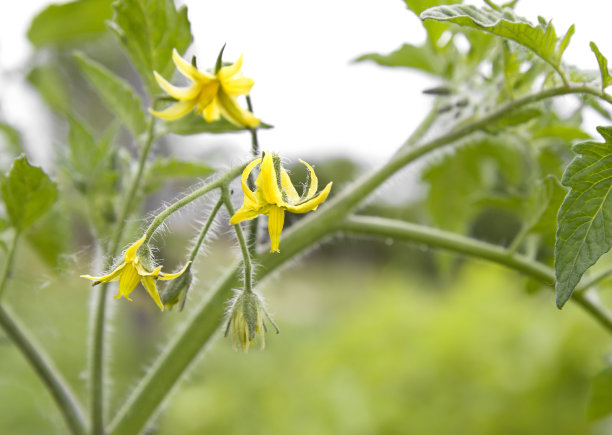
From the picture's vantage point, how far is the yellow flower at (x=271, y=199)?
0.41 m

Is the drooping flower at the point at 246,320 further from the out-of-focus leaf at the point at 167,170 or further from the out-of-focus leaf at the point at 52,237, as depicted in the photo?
the out-of-focus leaf at the point at 52,237

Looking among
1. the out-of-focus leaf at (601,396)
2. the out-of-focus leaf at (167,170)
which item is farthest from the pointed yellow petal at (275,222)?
the out-of-focus leaf at (601,396)

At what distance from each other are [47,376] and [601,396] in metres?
0.68

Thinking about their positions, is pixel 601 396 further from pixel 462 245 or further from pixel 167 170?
pixel 167 170

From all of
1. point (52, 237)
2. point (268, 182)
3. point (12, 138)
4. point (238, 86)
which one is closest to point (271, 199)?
point (268, 182)

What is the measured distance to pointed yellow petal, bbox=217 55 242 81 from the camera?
449 mm

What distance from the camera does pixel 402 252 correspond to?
279 inches

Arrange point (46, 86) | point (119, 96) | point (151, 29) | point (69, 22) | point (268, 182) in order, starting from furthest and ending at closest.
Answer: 1. point (46, 86)
2. point (69, 22)
3. point (119, 96)
4. point (151, 29)
5. point (268, 182)

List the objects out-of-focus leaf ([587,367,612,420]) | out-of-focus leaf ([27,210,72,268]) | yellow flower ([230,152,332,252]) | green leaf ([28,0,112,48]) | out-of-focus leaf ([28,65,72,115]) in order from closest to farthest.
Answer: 1. yellow flower ([230,152,332,252])
2. out-of-focus leaf ([587,367,612,420])
3. out-of-focus leaf ([27,210,72,268])
4. green leaf ([28,0,112,48])
5. out-of-focus leaf ([28,65,72,115])

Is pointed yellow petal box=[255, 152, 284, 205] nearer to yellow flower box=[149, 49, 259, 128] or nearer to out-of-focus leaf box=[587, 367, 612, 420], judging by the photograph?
yellow flower box=[149, 49, 259, 128]

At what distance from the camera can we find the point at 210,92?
48cm

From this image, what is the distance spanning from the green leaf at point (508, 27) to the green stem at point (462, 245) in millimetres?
231

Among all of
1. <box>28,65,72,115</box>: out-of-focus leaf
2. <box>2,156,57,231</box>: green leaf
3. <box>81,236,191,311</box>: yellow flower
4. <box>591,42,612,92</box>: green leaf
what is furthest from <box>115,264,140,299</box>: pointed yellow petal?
<box>28,65,72,115</box>: out-of-focus leaf

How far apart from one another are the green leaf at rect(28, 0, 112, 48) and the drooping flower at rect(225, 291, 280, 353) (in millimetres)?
641
